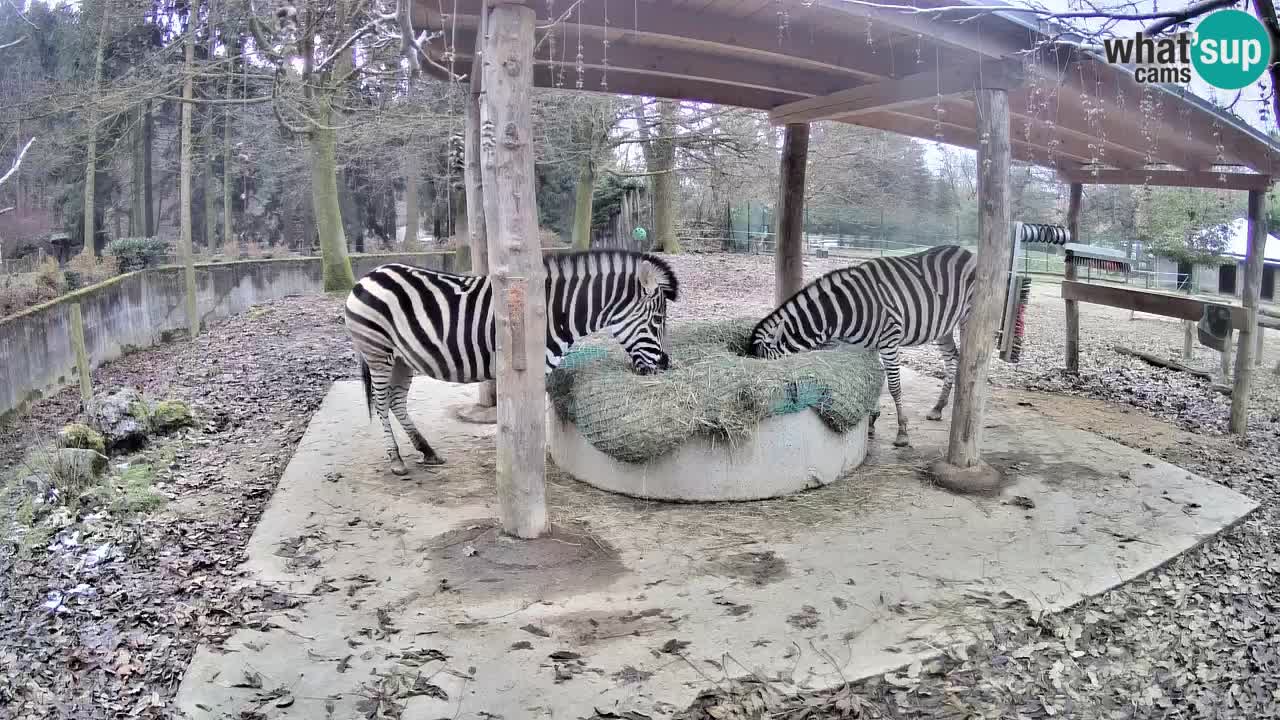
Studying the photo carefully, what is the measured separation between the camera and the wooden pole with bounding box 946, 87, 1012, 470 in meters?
5.55

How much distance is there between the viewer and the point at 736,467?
542 centimetres

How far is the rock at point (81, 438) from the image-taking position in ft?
19.0

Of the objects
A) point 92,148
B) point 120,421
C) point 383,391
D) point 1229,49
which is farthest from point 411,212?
point 1229,49

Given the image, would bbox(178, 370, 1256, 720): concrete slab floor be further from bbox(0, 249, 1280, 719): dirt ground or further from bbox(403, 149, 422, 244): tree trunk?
bbox(403, 149, 422, 244): tree trunk

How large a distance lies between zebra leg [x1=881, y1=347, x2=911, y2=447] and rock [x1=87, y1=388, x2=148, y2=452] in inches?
239

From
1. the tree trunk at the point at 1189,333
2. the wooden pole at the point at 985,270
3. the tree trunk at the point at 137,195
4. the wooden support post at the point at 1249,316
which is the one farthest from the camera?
the tree trunk at the point at 137,195

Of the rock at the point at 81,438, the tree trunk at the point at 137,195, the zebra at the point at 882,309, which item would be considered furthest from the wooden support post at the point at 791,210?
the tree trunk at the point at 137,195

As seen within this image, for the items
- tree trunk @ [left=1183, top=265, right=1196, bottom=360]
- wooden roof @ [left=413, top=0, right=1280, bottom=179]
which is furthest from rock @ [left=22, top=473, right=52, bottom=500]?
tree trunk @ [left=1183, top=265, right=1196, bottom=360]

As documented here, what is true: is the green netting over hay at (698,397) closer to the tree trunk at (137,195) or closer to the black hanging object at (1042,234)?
the black hanging object at (1042,234)

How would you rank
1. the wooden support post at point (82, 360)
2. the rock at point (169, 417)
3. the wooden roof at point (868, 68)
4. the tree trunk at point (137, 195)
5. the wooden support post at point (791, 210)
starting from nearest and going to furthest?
the wooden roof at point (868, 68), the rock at point (169, 417), the wooden support post at point (82, 360), the wooden support post at point (791, 210), the tree trunk at point (137, 195)

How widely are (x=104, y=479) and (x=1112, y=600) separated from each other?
20.6ft

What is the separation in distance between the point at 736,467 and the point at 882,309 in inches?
95.8

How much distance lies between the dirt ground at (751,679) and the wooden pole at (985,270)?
5.07ft

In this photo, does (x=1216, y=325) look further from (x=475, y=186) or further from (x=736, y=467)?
(x=475, y=186)
